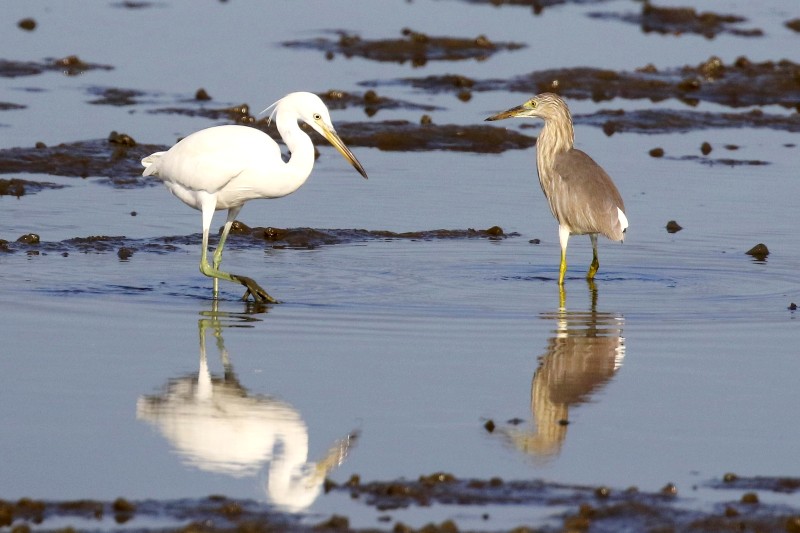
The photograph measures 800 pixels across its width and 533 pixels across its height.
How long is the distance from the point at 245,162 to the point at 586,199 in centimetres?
281

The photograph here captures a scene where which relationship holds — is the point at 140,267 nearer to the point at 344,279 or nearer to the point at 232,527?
the point at 344,279

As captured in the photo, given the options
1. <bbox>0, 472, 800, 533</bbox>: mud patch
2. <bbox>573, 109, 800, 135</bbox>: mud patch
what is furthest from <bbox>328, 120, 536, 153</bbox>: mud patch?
<bbox>0, 472, 800, 533</bbox>: mud patch

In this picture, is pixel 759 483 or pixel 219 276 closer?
pixel 759 483

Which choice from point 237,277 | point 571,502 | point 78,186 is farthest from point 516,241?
point 571,502

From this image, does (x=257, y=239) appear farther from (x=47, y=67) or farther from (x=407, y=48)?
(x=407, y=48)

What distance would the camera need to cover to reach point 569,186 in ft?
40.2

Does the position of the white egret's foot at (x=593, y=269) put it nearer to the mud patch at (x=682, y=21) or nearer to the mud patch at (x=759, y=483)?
the mud patch at (x=759, y=483)

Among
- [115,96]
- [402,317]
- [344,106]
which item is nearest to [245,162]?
[402,317]

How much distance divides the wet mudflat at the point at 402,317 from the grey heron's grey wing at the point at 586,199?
1.43 feet

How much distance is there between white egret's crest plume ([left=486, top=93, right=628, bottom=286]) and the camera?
39.2ft

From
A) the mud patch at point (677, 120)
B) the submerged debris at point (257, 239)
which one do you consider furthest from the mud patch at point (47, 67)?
the submerged debris at point (257, 239)

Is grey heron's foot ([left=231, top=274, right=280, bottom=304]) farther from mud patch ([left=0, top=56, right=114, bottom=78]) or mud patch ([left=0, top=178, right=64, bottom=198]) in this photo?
mud patch ([left=0, top=56, right=114, bottom=78])

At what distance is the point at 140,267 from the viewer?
457 inches

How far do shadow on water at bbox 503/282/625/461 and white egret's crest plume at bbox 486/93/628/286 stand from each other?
1071mm
